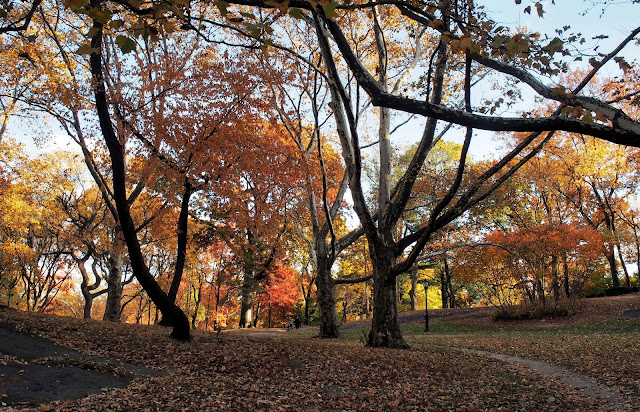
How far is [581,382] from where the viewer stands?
23.6 ft

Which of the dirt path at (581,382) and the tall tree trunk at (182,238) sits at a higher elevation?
the tall tree trunk at (182,238)

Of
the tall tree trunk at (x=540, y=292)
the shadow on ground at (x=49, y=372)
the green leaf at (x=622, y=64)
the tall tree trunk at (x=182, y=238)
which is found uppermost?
the green leaf at (x=622, y=64)

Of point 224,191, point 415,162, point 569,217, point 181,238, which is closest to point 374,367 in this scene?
point 415,162

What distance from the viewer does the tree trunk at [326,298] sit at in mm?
15102

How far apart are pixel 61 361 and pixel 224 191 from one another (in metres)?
6.74

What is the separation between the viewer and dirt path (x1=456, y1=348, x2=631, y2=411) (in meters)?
5.56

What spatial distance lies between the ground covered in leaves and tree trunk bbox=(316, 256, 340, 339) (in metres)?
5.54

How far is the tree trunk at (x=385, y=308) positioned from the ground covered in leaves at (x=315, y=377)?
2.01ft

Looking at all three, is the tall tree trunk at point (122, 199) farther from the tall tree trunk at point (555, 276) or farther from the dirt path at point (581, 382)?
the tall tree trunk at point (555, 276)

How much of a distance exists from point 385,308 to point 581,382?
4.30 m

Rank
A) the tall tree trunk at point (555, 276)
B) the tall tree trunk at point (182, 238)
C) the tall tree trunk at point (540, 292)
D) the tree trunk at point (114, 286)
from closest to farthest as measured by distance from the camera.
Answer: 1. the tall tree trunk at point (182, 238)
2. the tree trunk at point (114, 286)
3. the tall tree trunk at point (555, 276)
4. the tall tree trunk at point (540, 292)

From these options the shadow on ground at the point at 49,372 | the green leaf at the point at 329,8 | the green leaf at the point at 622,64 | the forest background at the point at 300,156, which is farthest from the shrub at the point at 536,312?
the green leaf at the point at 329,8

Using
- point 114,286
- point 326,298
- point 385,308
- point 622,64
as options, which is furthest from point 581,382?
point 114,286

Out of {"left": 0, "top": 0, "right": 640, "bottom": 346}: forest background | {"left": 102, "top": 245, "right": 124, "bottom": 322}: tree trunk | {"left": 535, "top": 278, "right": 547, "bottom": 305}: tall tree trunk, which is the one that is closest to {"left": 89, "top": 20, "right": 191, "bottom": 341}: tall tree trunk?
{"left": 0, "top": 0, "right": 640, "bottom": 346}: forest background
